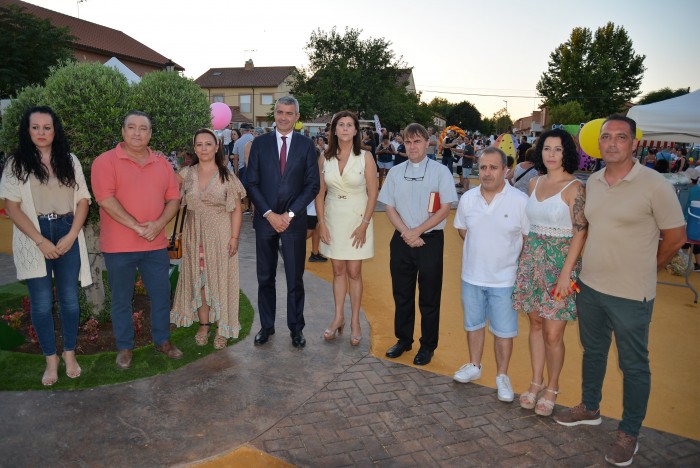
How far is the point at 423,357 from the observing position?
4473mm

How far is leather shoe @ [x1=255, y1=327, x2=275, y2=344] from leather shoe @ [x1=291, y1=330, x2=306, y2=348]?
0.83 feet

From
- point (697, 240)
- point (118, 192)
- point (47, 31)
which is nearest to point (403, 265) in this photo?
point (118, 192)

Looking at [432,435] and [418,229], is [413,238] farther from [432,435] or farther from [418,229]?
[432,435]

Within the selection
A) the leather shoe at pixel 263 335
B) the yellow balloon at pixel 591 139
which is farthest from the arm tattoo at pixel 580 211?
the yellow balloon at pixel 591 139

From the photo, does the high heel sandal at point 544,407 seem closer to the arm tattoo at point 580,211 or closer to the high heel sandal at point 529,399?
the high heel sandal at point 529,399

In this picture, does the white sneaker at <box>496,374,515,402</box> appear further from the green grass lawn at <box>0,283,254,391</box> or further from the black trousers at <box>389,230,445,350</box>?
the green grass lawn at <box>0,283,254,391</box>

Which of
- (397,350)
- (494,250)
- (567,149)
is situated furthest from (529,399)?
(567,149)

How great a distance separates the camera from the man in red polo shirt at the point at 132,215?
389 cm

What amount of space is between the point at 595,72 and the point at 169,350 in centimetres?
5237

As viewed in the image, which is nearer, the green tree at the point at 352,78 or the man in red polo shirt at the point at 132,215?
the man in red polo shirt at the point at 132,215

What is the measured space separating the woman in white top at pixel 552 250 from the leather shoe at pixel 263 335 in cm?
236

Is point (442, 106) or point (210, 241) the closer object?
point (210, 241)

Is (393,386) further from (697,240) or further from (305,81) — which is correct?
(305,81)

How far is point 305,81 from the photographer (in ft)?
147
